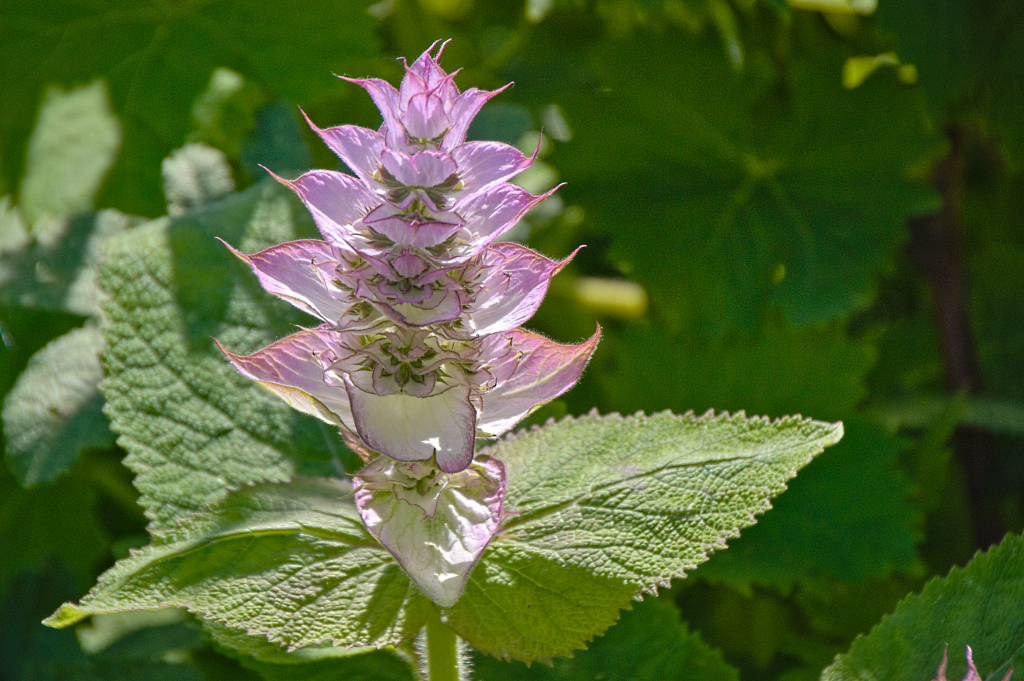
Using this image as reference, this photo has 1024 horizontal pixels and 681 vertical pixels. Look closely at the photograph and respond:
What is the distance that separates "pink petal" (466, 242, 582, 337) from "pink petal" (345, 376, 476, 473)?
41 millimetres

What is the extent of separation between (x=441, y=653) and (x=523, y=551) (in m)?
0.09

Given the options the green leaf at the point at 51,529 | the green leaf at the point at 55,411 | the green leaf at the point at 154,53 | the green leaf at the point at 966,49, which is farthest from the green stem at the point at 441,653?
the green leaf at the point at 966,49

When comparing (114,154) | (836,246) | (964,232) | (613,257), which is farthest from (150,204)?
(964,232)

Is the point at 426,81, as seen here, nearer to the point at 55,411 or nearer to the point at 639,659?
the point at 639,659

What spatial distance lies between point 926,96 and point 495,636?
2.74 ft

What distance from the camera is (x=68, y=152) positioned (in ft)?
4.05

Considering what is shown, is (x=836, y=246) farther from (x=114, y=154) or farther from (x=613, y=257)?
(x=114, y=154)

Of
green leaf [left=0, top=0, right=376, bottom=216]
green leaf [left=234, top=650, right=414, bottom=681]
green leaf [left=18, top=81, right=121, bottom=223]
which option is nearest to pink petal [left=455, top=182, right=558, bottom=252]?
green leaf [left=234, top=650, right=414, bottom=681]

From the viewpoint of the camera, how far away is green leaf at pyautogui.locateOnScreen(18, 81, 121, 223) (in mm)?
1197

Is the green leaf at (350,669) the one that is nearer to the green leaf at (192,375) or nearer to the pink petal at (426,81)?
the green leaf at (192,375)

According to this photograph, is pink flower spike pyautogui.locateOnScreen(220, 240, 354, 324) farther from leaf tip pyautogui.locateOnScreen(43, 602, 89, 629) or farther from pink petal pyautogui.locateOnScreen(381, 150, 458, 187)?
leaf tip pyautogui.locateOnScreen(43, 602, 89, 629)

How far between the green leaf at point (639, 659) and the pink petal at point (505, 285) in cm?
32

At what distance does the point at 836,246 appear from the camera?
3.93ft

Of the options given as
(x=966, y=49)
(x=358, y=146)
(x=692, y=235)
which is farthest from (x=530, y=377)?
(x=966, y=49)
